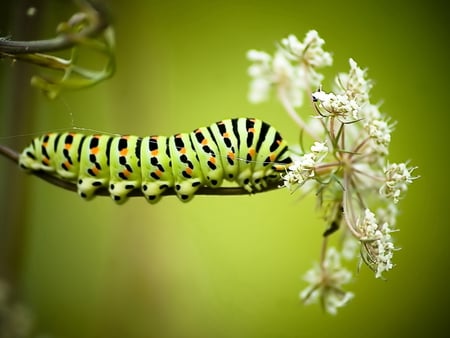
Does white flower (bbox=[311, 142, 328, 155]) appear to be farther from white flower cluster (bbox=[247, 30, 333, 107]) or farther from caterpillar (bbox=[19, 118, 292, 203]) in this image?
white flower cluster (bbox=[247, 30, 333, 107])

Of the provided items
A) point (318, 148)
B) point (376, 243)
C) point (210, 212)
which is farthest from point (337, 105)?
point (210, 212)

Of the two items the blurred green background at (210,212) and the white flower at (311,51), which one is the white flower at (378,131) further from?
the blurred green background at (210,212)

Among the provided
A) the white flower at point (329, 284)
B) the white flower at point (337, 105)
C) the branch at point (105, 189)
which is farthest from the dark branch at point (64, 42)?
the white flower at point (329, 284)

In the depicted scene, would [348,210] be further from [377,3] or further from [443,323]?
[377,3]

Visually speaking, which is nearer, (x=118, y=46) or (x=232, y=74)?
(x=232, y=74)

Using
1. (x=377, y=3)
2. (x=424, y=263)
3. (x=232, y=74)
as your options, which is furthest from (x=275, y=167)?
(x=232, y=74)

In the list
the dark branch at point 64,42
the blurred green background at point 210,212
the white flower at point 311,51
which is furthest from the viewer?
the blurred green background at point 210,212
